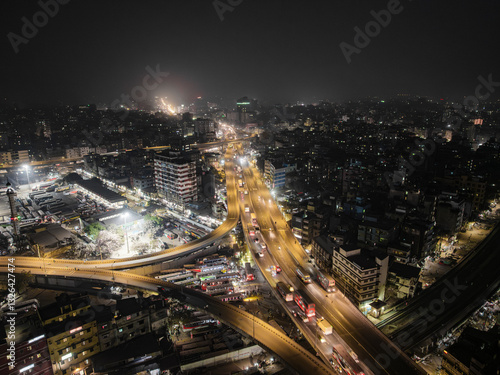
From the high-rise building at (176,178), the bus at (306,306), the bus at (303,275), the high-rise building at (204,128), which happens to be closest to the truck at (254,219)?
the bus at (303,275)

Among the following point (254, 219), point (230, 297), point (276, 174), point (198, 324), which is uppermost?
point (276, 174)

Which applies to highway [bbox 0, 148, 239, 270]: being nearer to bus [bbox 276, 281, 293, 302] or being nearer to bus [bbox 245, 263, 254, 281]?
bus [bbox 245, 263, 254, 281]

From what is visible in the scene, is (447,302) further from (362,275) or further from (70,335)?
(70,335)

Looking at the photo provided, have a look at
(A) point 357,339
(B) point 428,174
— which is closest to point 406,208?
(A) point 357,339

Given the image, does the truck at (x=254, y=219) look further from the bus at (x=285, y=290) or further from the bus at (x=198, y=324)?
the bus at (x=198, y=324)

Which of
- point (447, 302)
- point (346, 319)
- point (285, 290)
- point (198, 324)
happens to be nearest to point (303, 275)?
point (285, 290)
